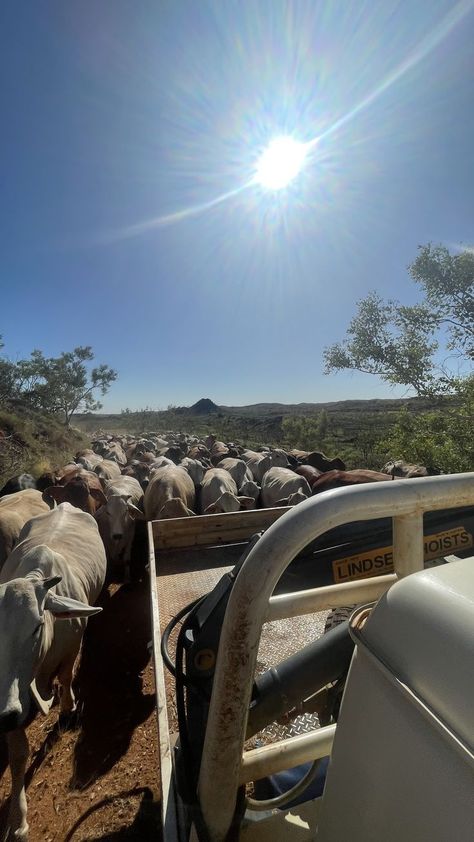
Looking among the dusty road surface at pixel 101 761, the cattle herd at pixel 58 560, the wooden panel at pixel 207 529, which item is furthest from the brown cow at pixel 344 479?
the dusty road surface at pixel 101 761

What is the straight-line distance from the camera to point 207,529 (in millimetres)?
4793

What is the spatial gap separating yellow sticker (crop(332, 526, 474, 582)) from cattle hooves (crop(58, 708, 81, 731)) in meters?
A: 3.44

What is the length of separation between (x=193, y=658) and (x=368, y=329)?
1456 centimetres

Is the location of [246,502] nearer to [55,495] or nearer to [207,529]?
[207,529]

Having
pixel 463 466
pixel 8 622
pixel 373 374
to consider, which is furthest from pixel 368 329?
pixel 8 622

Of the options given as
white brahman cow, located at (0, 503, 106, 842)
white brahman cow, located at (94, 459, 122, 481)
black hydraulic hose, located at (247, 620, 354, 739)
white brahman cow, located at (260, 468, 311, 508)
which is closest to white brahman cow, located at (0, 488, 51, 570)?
white brahman cow, located at (0, 503, 106, 842)

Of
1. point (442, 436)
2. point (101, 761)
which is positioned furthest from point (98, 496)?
point (442, 436)

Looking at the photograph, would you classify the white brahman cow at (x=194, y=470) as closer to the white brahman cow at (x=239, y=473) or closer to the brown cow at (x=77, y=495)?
the white brahman cow at (x=239, y=473)

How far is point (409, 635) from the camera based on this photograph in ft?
2.47

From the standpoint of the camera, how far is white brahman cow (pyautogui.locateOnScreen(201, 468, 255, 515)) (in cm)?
790

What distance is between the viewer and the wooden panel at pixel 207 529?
4.69 meters

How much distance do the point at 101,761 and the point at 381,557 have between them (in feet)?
10.5

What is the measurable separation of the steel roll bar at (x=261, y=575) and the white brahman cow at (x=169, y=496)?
6.33 meters

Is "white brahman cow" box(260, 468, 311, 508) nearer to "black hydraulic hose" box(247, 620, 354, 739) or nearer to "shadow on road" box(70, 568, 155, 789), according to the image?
"shadow on road" box(70, 568, 155, 789)
